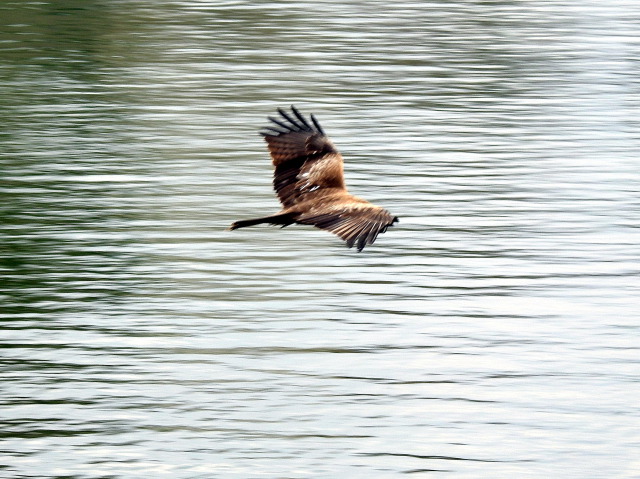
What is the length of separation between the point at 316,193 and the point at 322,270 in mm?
3951

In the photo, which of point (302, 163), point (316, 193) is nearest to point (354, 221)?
point (316, 193)

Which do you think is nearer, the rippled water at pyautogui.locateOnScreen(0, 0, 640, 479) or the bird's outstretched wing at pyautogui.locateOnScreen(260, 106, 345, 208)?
the rippled water at pyautogui.locateOnScreen(0, 0, 640, 479)

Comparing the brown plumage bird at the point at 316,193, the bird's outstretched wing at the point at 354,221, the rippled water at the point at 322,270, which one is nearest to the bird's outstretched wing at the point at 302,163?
the brown plumage bird at the point at 316,193

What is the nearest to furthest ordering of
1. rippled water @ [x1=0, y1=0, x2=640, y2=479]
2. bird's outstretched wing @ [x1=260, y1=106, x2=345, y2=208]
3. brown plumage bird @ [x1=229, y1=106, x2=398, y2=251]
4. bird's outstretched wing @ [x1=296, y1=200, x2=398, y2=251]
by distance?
bird's outstretched wing @ [x1=296, y1=200, x2=398, y2=251], brown plumage bird @ [x1=229, y1=106, x2=398, y2=251], rippled water @ [x1=0, y1=0, x2=640, y2=479], bird's outstretched wing @ [x1=260, y1=106, x2=345, y2=208]

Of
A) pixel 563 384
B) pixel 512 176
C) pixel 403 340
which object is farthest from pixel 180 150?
pixel 563 384

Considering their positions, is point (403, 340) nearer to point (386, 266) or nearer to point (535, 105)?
point (386, 266)

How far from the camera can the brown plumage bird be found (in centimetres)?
1057

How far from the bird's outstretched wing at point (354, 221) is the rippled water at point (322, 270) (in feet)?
5.47

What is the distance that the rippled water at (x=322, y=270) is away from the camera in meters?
11.6

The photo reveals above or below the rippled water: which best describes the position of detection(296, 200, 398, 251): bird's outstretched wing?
above

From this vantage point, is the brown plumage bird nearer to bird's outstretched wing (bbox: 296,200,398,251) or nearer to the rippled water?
bird's outstretched wing (bbox: 296,200,398,251)

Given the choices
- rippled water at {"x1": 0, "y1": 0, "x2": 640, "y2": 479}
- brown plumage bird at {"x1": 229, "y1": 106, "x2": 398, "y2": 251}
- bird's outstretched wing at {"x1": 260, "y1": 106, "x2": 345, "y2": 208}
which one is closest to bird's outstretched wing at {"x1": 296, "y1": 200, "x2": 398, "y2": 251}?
brown plumage bird at {"x1": 229, "y1": 106, "x2": 398, "y2": 251}

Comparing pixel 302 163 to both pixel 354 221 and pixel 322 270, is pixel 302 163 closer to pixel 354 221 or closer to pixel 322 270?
pixel 354 221

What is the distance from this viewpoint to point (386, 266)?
15.7 m
